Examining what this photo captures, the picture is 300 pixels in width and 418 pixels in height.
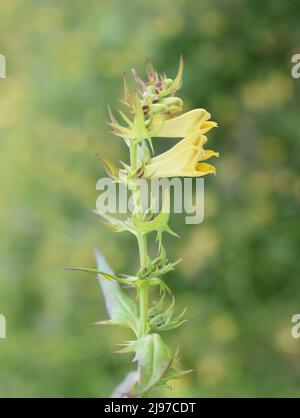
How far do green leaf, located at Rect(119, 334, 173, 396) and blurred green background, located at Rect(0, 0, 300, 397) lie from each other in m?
1.86

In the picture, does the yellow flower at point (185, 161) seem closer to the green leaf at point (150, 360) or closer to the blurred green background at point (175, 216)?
the green leaf at point (150, 360)

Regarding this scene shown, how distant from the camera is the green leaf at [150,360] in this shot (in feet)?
2.12

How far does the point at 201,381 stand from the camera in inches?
102

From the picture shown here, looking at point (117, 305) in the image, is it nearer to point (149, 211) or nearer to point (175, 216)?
point (149, 211)

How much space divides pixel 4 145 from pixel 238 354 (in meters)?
1.25

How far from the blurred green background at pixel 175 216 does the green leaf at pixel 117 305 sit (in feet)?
5.64

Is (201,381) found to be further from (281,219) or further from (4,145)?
(4,145)

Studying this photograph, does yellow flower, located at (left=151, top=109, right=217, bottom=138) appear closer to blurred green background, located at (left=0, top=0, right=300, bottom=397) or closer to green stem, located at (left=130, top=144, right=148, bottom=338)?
green stem, located at (left=130, top=144, right=148, bottom=338)

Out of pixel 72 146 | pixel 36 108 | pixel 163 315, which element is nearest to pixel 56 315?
pixel 72 146

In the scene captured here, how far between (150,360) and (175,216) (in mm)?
1981

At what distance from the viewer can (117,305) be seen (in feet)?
2.65

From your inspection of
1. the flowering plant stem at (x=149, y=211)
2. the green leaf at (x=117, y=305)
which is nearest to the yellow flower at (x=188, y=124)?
the flowering plant stem at (x=149, y=211)

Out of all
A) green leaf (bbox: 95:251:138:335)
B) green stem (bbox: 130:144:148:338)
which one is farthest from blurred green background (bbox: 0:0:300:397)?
green stem (bbox: 130:144:148:338)

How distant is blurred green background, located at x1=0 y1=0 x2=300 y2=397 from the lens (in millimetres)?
2559
